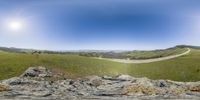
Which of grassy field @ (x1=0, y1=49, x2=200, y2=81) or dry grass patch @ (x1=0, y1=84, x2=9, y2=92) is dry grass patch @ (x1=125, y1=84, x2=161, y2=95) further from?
grassy field @ (x1=0, y1=49, x2=200, y2=81)

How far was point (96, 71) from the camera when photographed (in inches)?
3310

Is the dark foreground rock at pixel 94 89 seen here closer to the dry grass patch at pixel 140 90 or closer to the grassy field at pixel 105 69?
the dry grass patch at pixel 140 90

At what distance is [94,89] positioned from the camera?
183 feet

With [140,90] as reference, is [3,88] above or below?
above

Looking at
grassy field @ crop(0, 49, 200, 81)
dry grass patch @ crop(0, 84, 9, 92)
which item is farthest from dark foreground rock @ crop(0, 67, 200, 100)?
grassy field @ crop(0, 49, 200, 81)

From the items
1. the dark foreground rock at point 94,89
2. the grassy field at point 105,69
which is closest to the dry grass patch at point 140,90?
the dark foreground rock at point 94,89

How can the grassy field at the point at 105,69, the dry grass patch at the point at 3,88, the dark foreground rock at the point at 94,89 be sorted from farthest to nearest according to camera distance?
1. the grassy field at the point at 105,69
2. the dry grass patch at the point at 3,88
3. the dark foreground rock at the point at 94,89

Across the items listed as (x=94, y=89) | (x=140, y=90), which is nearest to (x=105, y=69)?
(x=94, y=89)

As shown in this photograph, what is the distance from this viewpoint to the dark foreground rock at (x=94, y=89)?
48938 mm

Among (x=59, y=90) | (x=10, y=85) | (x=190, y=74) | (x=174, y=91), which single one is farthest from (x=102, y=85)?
(x=190, y=74)

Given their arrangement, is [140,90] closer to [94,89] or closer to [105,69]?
[94,89]

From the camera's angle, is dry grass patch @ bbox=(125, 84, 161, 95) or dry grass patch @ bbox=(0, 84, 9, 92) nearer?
dry grass patch @ bbox=(125, 84, 161, 95)

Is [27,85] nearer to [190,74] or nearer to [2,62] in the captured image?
[2,62]

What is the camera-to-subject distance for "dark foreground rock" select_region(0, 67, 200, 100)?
4894 cm
